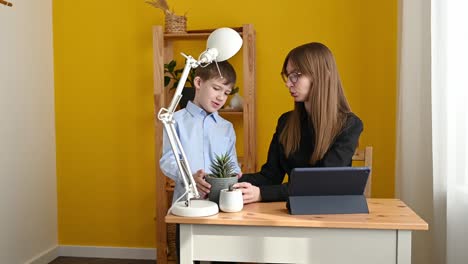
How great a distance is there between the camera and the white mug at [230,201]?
1554mm

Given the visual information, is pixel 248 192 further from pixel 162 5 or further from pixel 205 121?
pixel 162 5

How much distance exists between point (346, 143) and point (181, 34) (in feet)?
5.17

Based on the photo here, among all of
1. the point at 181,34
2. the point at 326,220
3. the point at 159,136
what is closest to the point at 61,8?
the point at 181,34

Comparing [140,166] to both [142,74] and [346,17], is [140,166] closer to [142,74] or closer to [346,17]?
[142,74]

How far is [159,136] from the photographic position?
10.3ft

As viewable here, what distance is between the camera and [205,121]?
6.99 feet

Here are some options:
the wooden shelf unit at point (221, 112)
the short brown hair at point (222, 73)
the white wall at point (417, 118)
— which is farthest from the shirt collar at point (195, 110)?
the white wall at point (417, 118)

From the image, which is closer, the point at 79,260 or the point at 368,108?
the point at 368,108

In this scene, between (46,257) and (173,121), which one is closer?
(173,121)

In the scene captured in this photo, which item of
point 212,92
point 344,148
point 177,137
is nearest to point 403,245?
point 344,148

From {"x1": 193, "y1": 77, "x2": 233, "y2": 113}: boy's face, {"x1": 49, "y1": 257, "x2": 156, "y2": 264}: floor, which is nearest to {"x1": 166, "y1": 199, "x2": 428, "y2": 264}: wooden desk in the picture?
{"x1": 193, "y1": 77, "x2": 233, "y2": 113}: boy's face

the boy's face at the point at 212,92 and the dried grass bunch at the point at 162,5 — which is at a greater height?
the dried grass bunch at the point at 162,5

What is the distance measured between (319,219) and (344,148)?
0.44 meters

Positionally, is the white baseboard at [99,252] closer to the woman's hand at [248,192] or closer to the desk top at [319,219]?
the woman's hand at [248,192]
